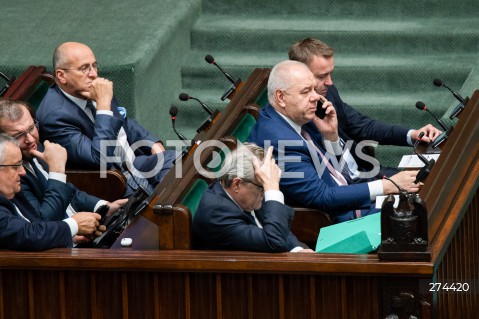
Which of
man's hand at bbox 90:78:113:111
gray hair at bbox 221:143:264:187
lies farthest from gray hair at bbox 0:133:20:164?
man's hand at bbox 90:78:113:111

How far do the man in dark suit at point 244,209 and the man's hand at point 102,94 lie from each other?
1.08 metres

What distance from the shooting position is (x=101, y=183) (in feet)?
16.8

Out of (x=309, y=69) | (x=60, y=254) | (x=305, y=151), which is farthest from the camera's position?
(x=309, y=69)

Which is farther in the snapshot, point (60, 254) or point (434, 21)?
point (434, 21)

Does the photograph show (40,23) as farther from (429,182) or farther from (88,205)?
(429,182)

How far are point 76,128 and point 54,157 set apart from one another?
0.57m

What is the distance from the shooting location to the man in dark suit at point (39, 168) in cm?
463

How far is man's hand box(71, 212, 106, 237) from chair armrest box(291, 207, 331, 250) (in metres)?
0.69

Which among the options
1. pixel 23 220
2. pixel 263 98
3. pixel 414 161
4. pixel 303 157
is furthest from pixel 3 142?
pixel 414 161

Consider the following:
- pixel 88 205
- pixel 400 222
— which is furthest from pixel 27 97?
pixel 400 222

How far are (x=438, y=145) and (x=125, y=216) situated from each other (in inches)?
58.3

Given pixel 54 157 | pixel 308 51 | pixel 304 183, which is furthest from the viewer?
pixel 308 51

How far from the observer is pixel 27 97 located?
5441mm

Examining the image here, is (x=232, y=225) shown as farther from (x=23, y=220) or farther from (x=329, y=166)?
(x=329, y=166)
